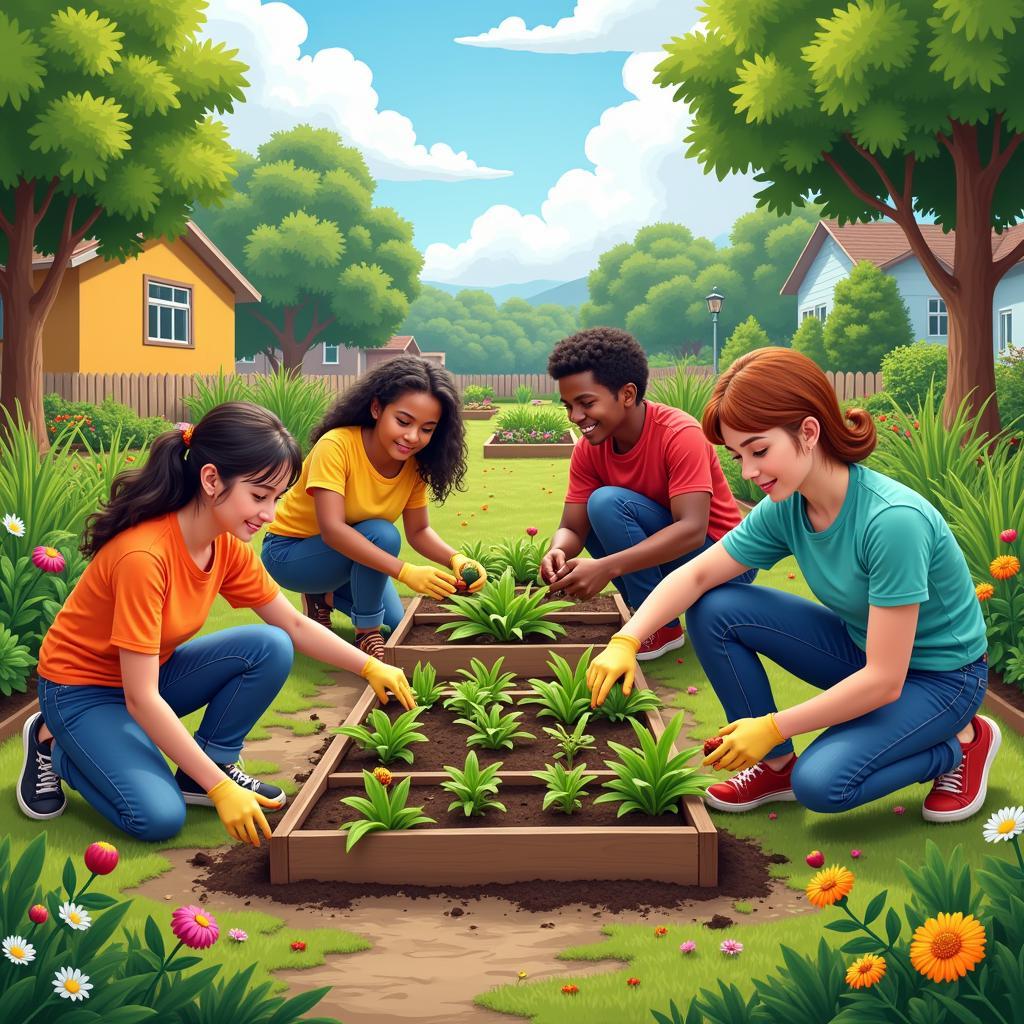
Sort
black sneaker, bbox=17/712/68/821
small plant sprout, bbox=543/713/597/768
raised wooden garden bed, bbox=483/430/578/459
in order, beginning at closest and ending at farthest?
black sneaker, bbox=17/712/68/821 < small plant sprout, bbox=543/713/597/768 < raised wooden garden bed, bbox=483/430/578/459

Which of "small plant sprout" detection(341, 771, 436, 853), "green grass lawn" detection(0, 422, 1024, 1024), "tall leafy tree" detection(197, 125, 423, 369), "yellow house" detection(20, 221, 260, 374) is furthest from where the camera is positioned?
"tall leafy tree" detection(197, 125, 423, 369)

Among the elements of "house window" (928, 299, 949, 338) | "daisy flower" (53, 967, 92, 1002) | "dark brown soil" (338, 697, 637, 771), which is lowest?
"dark brown soil" (338, 697, 637, 771)

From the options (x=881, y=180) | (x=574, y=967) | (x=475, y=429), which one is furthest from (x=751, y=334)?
(x=574, y=967)

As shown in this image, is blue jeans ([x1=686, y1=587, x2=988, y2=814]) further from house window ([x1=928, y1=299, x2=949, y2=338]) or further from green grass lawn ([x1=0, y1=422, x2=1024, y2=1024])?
house window ([x1=928, y1=299, x2=949, y2=338])

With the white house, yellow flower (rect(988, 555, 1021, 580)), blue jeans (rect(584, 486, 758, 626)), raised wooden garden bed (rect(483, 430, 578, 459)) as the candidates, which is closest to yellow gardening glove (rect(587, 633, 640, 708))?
yellow flower (rect(988, 555, 1021, 580))

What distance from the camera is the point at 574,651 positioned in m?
4.98

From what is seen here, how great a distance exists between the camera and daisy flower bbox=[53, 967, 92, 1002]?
1.79 m

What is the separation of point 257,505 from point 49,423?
1690 centimetres

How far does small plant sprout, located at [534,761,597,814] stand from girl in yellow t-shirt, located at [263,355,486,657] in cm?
158

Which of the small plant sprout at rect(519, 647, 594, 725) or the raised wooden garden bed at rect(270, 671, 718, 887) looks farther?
the small plant sprout at rect(519, 647, 594, 725)

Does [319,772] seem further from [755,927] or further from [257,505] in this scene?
[755,927]

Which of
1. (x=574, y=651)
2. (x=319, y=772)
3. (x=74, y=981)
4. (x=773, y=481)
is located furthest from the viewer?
(x=574, y=651)

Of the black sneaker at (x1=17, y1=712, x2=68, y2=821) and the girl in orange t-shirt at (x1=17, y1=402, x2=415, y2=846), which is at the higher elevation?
the girl in orange t-shirt at (x1=17, y1=402, x2=415, y2=846)

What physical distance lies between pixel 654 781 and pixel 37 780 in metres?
1.95
